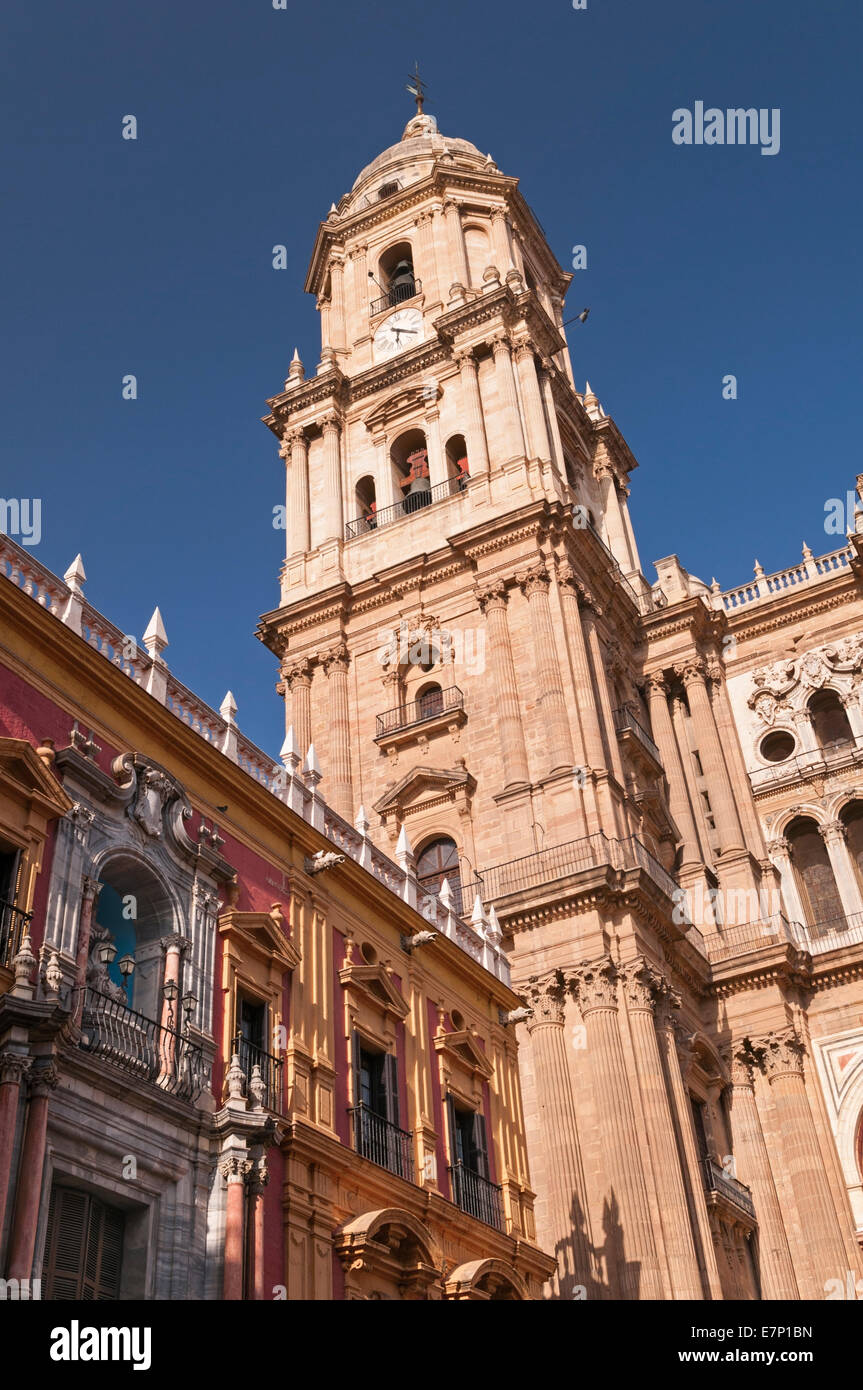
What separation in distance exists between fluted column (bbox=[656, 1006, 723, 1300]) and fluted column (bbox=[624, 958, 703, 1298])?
14.0 inches

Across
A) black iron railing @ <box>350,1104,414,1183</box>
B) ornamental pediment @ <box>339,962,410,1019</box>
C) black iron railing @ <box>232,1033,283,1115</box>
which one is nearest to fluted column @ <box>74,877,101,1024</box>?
black iron railing @ <box>232,1033,283,1115</box>

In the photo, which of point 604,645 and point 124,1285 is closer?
point 124,1285

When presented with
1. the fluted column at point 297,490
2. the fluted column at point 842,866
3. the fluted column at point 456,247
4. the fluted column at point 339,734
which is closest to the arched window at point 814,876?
the fluted column at point 842,866

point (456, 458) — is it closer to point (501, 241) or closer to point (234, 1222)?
point (501, 241)

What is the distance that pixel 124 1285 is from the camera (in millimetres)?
15461

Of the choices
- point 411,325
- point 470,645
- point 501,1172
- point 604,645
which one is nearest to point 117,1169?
point 501,1172

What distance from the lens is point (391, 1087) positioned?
70.2 ft

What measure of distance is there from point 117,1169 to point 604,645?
81.3 ft

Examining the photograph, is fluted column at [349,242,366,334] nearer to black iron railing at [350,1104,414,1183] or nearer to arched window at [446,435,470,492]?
arched window at [446,435,470,492]

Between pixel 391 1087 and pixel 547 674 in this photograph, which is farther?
pixel 547 674

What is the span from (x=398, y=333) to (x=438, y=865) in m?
19.6

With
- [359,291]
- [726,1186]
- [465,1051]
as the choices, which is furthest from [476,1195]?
[359,291]
